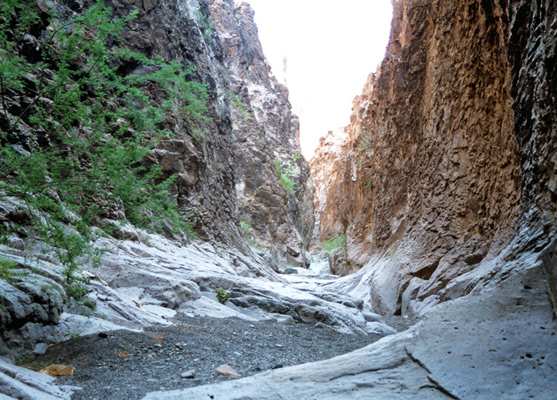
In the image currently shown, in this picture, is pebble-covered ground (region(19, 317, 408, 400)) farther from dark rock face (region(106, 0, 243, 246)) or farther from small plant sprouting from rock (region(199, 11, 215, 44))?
small plant sprouting from rock (region(199, 11, 215, 44))

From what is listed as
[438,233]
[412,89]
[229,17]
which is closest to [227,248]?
[438,233]

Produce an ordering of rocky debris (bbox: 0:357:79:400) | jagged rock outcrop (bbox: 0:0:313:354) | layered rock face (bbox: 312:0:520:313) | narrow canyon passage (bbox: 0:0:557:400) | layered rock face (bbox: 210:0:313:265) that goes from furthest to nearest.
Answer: layered rock face (bbox: 210:0:313:265) < layered rock face (bbox: 312:0:520:313) < jagged rock outcrop (bbox: 0:0:313:354) < narrow canyon passage (bbox: 0:0:557:400) < rocky debris (bbox: 0:357:79:400)

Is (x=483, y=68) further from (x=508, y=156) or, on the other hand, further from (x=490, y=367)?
(x=490, y=367)

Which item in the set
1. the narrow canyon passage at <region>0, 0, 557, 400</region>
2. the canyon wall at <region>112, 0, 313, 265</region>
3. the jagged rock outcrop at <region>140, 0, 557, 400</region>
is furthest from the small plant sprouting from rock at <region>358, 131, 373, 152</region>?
the jagged rock outcrop at <region>140, 0, 557, 400</region>

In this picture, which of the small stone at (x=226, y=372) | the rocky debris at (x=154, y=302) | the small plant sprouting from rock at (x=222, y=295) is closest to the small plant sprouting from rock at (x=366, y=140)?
the rocky debris at (x=154, y=302)

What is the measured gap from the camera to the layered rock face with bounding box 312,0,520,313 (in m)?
9.30

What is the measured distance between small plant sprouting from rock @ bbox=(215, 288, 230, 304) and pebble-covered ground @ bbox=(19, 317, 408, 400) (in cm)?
173

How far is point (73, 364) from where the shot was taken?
3.75 metres

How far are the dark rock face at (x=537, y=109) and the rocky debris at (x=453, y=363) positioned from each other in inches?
14.8

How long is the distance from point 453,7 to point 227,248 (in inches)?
478

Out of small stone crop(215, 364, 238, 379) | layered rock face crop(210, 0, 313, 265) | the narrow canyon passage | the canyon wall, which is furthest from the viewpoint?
layered rock face crop(210, 0, 313, 265)

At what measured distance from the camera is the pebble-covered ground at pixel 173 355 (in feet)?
11.6

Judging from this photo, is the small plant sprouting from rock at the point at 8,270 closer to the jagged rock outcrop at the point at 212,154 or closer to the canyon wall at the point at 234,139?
the jagged rock outcrop at the point at 212,154

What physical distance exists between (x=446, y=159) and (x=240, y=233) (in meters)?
11.4
